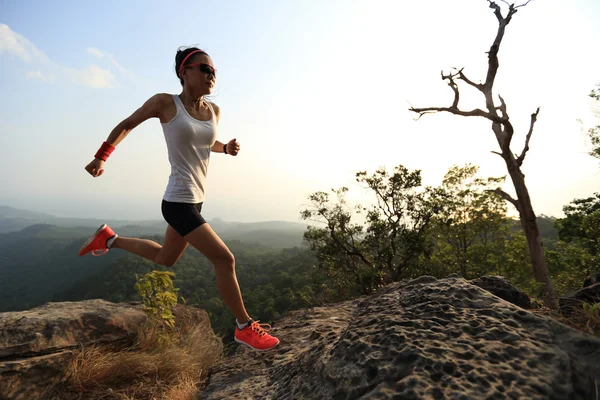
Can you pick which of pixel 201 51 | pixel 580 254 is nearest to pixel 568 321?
pixel 201 51

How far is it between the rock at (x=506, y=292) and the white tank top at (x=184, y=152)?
2.59 m

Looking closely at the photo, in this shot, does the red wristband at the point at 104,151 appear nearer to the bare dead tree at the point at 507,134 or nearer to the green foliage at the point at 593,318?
the green foliage at the point at 593,318

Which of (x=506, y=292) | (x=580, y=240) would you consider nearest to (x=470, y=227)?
(x=580, y=240)

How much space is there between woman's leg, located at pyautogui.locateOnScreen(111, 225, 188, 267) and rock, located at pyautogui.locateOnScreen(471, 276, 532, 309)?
2726 millimetres

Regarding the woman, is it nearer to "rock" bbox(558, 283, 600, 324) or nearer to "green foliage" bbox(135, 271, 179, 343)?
"green foliage" bbox(135, 271, 179, 343)

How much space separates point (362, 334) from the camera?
5.94 feet

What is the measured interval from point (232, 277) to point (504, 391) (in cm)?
205

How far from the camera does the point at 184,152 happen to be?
278cm

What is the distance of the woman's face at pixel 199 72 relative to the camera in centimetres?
283

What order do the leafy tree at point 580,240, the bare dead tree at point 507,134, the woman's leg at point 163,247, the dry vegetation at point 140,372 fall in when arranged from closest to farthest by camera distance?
the dry vegetation at point 140,372, the woman's leg at point 163,247, the bare dead tree at point 507,134, the leafy tree at point 580,240

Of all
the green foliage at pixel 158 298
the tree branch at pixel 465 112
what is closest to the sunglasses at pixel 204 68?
the green foliage at pixel 158 298

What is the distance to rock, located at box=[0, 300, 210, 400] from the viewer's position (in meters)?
2.38

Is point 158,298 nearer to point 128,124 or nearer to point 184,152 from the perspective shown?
point 184,152

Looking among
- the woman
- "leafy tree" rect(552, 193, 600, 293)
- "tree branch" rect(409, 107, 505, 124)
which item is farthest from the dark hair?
Result: "leafy tree" rect(552, 193, 600, 293)
